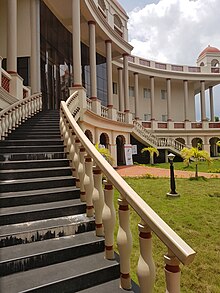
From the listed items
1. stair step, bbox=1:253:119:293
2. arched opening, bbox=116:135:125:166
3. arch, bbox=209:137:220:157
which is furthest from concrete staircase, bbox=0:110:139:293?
arch, bbox=209:137:220:157

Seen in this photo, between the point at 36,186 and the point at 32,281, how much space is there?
1981 millimetres

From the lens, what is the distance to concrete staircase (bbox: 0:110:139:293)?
2.65m

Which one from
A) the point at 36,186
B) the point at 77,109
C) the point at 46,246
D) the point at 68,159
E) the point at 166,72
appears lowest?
the point at 46,246

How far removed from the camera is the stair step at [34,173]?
177 inches

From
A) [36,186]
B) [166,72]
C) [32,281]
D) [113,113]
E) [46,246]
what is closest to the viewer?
[32,281]

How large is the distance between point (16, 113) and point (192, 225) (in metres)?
6.41

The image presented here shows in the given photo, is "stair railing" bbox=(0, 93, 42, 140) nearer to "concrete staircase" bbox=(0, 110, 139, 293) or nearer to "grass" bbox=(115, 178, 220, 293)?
"concrete staircase" bbox=(0, 110, 139, 293)

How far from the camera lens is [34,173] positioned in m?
4.71

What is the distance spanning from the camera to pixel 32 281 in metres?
2.56

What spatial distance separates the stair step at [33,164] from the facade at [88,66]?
170 inches

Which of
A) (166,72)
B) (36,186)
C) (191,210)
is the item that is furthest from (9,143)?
(166,72)

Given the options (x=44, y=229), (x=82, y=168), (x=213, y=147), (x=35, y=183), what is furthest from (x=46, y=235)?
(x=213, y=147)

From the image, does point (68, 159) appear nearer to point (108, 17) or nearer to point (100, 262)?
point (100, 262)

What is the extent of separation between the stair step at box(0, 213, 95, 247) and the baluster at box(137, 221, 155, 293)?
1.50 m
